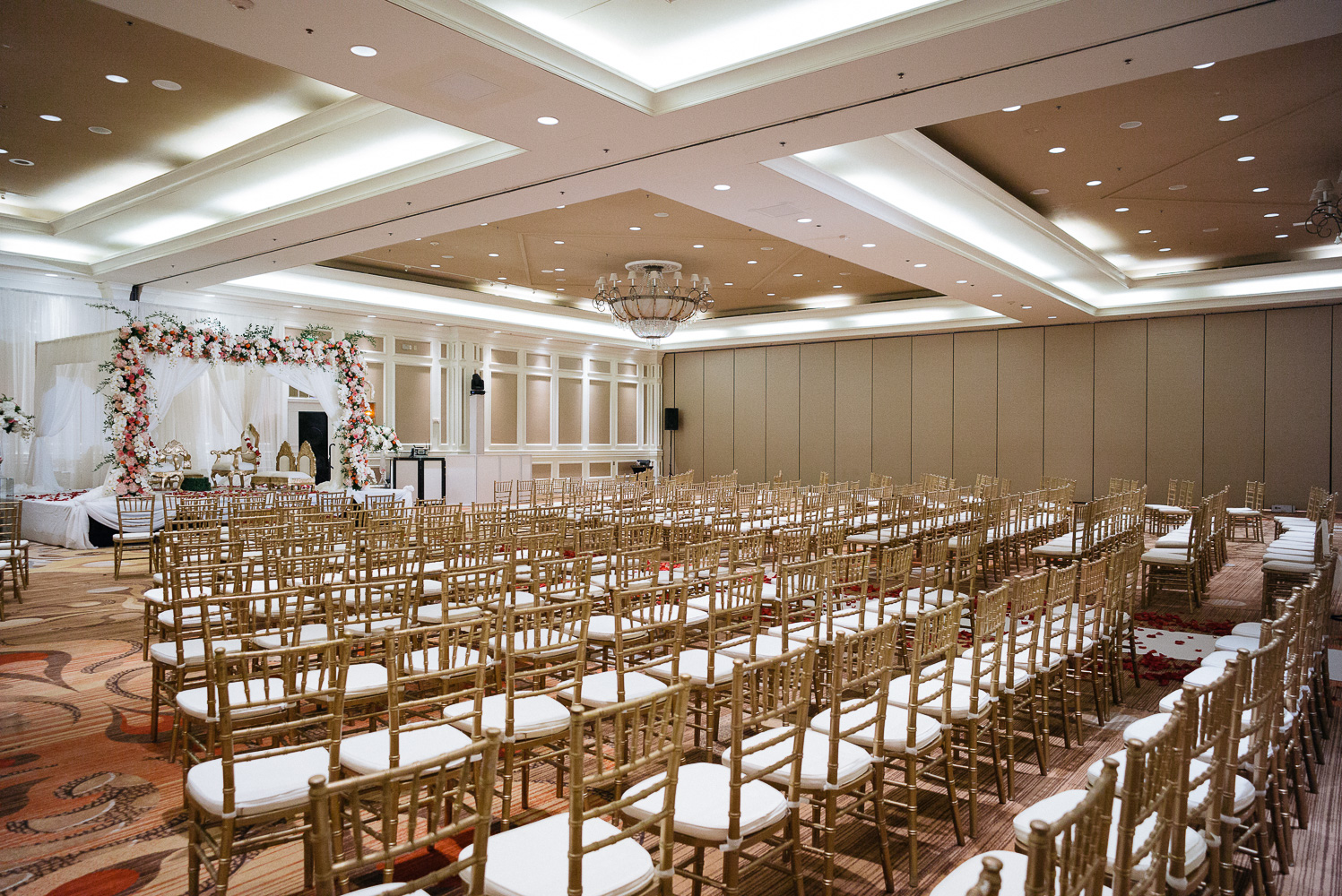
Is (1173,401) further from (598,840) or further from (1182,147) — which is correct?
(598,840)

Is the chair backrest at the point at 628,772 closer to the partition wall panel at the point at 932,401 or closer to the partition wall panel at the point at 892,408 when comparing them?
the partition wall panel at the point at 932,401

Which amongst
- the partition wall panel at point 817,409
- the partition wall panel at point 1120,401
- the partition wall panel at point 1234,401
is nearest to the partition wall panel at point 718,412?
the partition wall panel at point 817,409

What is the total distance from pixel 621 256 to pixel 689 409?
30.7 ft

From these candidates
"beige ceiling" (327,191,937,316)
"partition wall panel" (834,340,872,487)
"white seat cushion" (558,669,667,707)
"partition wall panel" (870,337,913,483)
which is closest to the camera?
"white seat cushion" (558,669,667,707)

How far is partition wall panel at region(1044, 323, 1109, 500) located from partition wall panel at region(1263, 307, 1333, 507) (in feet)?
9.44

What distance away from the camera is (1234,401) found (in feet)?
47.9

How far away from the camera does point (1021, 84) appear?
522 centimetres

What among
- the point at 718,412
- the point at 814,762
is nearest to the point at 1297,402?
the point at 718,412

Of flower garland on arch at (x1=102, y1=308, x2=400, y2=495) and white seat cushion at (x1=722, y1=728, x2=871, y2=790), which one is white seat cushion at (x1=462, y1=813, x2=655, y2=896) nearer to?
white seat cushion at (x1=722, y1=728, x2=871, y2=790)

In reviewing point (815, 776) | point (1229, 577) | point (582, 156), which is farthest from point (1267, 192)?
point (815, 776)

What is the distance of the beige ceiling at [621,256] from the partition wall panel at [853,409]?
1.98 meters

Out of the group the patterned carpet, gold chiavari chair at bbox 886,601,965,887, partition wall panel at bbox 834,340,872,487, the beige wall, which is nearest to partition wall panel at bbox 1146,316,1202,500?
the beige wall

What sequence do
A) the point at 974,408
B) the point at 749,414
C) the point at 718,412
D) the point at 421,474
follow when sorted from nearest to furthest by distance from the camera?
the point at 421,474
the point at 974,408
the point at 749,414
the point at 718,412

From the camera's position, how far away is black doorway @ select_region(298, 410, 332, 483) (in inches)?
595
